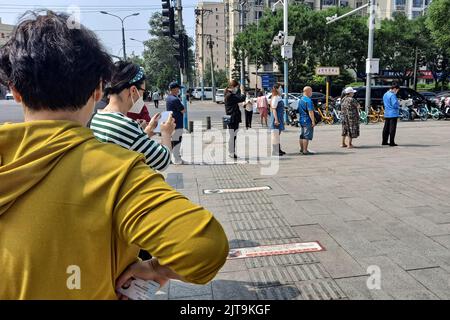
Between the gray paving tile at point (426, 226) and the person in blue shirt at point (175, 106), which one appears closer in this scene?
the gray paving tile at point (426, 226)

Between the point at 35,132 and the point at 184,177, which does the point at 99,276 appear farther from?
the point at 184,177

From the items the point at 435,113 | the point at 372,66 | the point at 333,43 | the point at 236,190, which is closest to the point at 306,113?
the point at 236,190

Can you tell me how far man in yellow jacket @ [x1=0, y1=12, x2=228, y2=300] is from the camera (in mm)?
936

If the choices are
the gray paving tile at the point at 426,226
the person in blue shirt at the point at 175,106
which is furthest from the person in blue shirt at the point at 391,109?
the gray paving tile at the point at 426,226

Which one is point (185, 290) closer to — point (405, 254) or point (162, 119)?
point (162, 119)

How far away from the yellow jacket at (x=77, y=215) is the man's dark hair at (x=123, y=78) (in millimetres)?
1520

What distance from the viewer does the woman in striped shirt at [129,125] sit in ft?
7.02

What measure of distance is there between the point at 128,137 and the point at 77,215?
121cm

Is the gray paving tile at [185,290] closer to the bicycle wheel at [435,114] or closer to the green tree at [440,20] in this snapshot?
the bicycle wheel at [435,114]

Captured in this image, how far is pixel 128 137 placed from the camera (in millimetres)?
2139

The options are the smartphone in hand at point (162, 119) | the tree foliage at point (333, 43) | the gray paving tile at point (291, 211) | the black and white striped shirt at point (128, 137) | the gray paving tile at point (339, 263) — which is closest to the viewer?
the black and white striped shirt at point (128, 137)

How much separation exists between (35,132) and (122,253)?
370 mm

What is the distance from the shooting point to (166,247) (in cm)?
93
